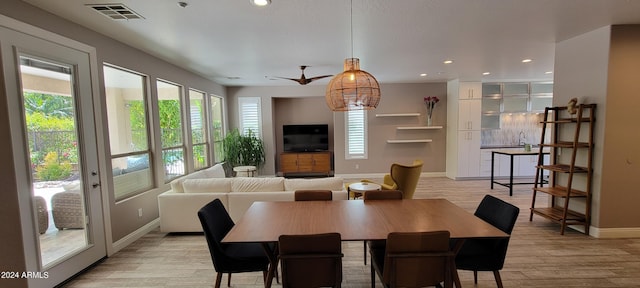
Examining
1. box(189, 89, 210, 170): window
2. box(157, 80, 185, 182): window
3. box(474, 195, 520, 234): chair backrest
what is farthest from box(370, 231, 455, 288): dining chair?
box(189, 89, 210, 170): window

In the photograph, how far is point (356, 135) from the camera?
7.20 m

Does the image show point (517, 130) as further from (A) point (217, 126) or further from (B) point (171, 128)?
(B) point (171, 128)

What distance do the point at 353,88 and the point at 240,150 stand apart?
195 inches

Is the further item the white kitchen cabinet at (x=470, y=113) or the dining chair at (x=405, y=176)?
the white kitchen cabinet at (x=470, y=113)

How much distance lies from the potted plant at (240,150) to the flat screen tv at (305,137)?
95cm

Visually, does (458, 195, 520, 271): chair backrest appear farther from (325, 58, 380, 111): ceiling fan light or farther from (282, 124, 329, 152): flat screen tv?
(282, 124, 329, 152): flat screen tv

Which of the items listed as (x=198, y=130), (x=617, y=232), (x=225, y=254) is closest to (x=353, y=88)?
(x=225, y=254)

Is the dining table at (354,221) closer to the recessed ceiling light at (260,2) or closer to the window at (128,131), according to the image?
the recessed ceiling light at (260,2)

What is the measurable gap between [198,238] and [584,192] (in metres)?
5.05

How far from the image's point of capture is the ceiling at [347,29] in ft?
8.09

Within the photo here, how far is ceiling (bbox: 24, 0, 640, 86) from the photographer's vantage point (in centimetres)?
247

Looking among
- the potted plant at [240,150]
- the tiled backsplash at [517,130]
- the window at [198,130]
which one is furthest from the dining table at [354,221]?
the tiled backsplash at [517,130]

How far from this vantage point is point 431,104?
6.91 meters

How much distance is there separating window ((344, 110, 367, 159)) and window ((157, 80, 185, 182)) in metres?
3.99
